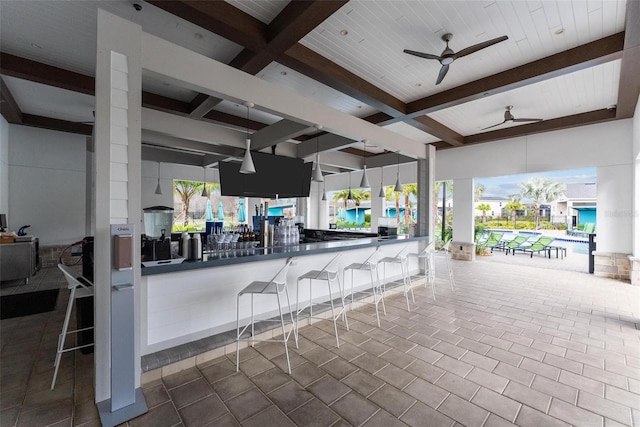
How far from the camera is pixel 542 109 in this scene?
562cm

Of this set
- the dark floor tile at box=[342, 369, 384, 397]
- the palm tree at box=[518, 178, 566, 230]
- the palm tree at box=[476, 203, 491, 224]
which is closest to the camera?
the dark floor tile at box=[342, 369, 384, 397]

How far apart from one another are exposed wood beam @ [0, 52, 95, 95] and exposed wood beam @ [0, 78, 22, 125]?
1128mm

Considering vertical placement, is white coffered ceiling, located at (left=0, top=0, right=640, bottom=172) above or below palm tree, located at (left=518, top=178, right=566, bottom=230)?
above

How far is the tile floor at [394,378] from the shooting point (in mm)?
1860

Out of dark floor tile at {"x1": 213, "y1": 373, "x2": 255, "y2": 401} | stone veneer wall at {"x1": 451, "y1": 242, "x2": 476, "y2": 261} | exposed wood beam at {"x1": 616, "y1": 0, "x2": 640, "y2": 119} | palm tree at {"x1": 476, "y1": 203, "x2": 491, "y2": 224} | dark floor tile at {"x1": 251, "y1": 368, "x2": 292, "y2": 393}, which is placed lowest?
dark floor tile at {"x1": 213, "y1": 373, "x2": 255, "y2": 401}

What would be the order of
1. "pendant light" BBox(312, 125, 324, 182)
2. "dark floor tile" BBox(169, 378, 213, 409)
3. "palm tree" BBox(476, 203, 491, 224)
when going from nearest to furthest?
"dark floor tile" BBox(169, 378, 213, 409)
"pendant light" BBox(312, 125, 324, 182)
"palm tree" BBox(476, 203, 491, 224)

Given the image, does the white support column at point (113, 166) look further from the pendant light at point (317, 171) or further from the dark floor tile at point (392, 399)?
the pendant light at point (317, 171)

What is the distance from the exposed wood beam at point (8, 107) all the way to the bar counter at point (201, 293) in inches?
186

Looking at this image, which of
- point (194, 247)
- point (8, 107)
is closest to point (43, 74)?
point (8, 107)

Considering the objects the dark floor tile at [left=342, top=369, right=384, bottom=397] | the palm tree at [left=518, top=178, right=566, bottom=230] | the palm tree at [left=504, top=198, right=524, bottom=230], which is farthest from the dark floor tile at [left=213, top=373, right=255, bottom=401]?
the palm tree at [left=518, top=178, right=566, bottom=230]

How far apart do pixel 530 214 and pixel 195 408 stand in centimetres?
1795

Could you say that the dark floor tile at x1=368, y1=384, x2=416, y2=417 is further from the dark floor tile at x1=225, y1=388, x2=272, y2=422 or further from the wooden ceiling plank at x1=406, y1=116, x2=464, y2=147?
the wooden ceiling plank at x1=406, y1=116, x2=464, y2=147

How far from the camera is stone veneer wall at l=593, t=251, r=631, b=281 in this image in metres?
5.72

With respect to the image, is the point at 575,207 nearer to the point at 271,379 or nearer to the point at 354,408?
the point at 354,408
